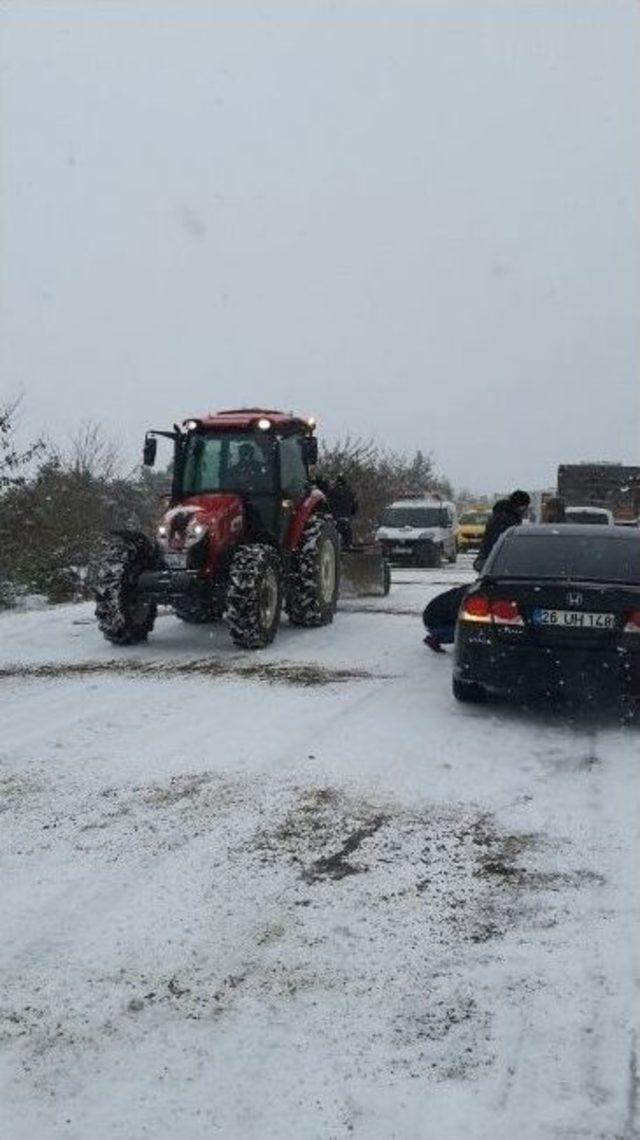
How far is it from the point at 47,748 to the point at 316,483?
6419 mm

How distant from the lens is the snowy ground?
2588 mm

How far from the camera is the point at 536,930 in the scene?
3.50m

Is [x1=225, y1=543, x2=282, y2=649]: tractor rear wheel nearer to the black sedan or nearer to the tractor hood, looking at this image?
the tractor hood

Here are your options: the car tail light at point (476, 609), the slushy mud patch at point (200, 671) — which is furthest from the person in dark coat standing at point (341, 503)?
the car tail light at point (476, 609)

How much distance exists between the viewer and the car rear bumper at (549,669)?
19.8 feet

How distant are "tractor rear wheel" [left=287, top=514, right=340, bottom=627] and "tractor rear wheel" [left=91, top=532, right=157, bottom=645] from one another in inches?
64.3

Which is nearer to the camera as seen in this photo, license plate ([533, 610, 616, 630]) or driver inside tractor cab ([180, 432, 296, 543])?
license plate ([533, 610, 616, 630])

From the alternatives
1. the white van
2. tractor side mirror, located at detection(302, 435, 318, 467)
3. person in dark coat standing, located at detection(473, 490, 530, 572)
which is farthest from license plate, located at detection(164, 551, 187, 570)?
the white van

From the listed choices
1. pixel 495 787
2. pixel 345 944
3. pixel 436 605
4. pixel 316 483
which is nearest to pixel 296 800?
pixel 495 787

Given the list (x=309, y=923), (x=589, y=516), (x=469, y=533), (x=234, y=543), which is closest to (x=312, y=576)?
(x=234, y=543)

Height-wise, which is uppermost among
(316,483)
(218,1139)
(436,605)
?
(316,483)

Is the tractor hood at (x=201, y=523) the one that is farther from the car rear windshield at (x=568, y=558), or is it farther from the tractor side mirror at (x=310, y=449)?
the car rear windshield at (x=568, y=558)

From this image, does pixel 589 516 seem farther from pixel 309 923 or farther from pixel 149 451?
pixel 309 923

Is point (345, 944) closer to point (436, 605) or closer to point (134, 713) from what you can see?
point (134, 713)
